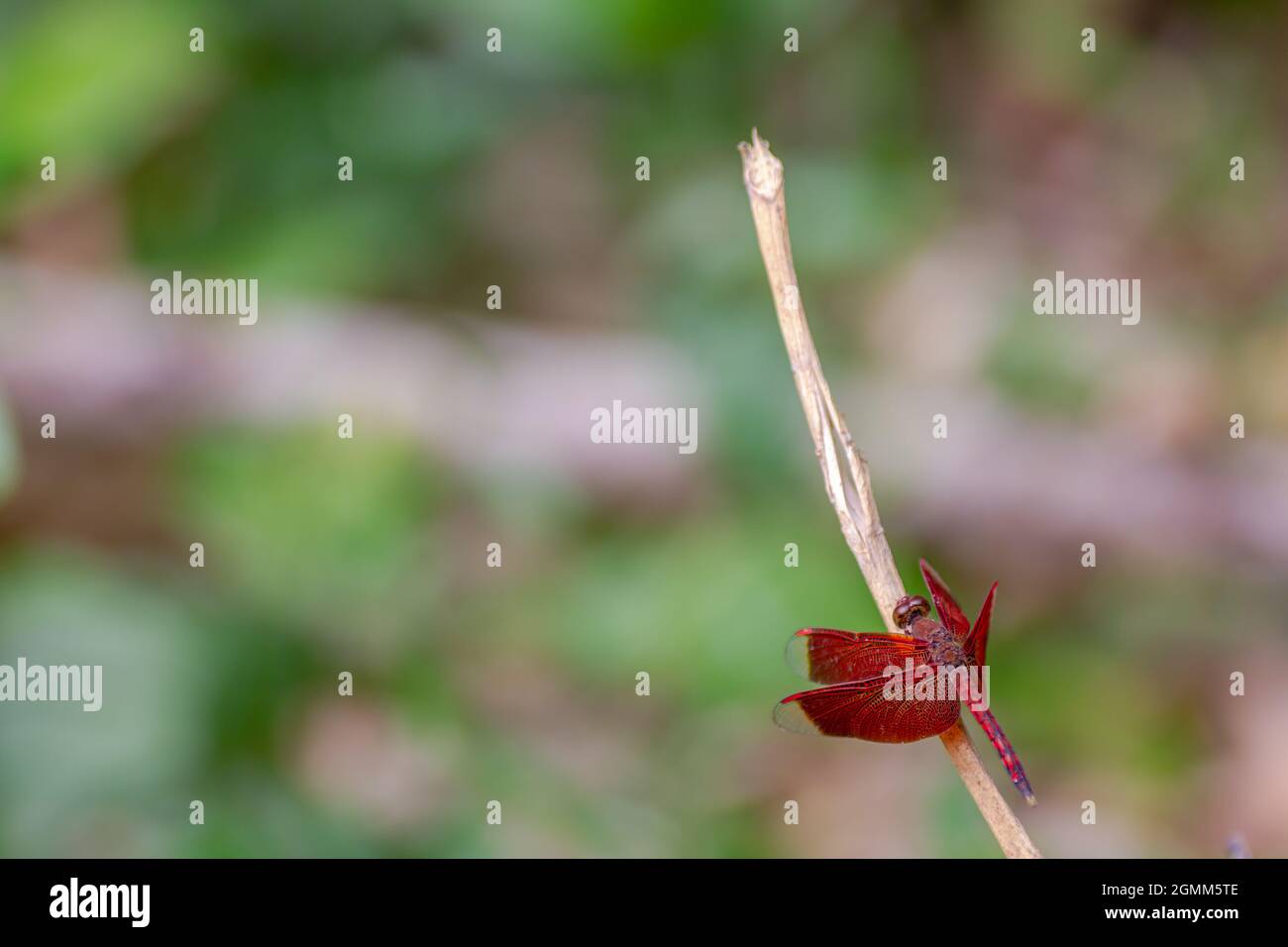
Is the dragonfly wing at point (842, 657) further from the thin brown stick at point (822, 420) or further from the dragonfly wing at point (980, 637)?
the thin brown stick at point (822, 420)

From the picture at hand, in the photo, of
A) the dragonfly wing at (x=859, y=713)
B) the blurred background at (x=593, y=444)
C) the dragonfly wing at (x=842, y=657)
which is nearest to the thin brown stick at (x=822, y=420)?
the dragonfly wing at (x=859, y=713)

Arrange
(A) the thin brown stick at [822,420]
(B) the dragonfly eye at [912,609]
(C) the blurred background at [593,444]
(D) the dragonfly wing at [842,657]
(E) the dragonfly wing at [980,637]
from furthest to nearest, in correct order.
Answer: (C) the blurred background at [593,444] → (D) the dragonfly wing at [842,657] → (B) the dragonfly eye at [912,609] → (E) the dragonfly wing at [980,637] → (A) the thin brown stick at [822,420]

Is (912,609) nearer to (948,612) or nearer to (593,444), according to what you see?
(948,612)

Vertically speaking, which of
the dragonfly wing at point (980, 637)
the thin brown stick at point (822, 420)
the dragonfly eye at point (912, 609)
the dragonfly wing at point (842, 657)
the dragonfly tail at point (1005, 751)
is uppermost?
the thin brown stick at point (822, 420)

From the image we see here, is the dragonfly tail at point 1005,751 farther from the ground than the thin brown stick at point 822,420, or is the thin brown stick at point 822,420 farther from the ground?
the thin brown stick at point 822,420

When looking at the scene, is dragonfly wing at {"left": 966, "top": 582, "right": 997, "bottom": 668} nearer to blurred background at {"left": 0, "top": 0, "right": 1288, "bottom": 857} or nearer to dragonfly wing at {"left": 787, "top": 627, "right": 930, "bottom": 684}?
dragonfly wing at {"left": 787, "top": 627, "right": 930, "bottom": 684}

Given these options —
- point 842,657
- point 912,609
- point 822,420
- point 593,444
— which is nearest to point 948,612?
point 912,609

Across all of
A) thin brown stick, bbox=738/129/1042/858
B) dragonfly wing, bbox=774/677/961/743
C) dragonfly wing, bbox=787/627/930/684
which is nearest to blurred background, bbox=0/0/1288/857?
dragonfly wing, bbox=787/627/930/684
